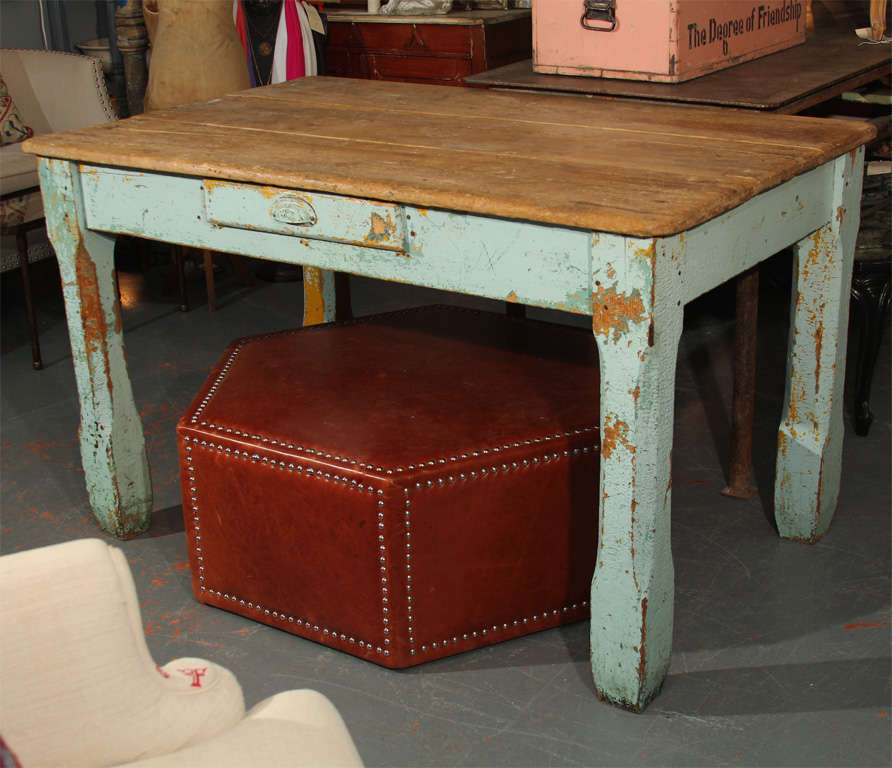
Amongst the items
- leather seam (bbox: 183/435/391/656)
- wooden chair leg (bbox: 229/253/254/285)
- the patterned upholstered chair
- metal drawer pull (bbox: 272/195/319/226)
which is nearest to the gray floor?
leather seam (bbox: 183/435/391/656)

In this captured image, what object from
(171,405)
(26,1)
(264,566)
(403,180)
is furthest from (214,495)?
(26,1)

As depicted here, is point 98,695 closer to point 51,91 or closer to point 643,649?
point 643,649

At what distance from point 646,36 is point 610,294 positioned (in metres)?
1.01

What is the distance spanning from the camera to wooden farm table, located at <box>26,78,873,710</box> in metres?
1.58

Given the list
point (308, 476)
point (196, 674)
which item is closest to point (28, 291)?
point (308, 476)

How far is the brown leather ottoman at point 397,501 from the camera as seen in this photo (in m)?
A: 1.85

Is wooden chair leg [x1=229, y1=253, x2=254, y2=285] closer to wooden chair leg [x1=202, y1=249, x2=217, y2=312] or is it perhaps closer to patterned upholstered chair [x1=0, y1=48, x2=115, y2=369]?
wooden chair leg [x1=202, y1=249, x2=217, y2=312]

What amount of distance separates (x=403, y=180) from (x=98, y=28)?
3492 mm

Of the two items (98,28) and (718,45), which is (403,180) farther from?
(98,28)

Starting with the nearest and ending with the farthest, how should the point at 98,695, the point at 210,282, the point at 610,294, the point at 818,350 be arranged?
A: the point at 98,695
the point at 610,294
the point at 818,350
the point at 210,282

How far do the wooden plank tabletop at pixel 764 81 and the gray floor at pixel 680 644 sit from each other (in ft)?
2.62

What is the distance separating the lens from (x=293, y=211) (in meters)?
1.81

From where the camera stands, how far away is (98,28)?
4723mm

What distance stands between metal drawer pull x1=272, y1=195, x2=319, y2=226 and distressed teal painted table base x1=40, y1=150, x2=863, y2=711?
2cm
